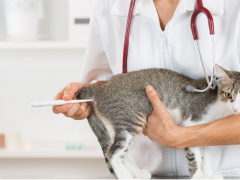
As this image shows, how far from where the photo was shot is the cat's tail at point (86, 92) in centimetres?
108

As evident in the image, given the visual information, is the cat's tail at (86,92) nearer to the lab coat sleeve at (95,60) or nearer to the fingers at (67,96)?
the fingers at (67,96)

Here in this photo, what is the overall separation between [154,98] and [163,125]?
7 cm

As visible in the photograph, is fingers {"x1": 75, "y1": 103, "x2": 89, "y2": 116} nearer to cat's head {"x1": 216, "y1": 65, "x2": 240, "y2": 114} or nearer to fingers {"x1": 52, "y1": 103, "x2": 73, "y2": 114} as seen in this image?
fingers {"x1": 52, "y1": 103, "x2": 73, "y2": 114}

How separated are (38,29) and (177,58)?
1.31 m

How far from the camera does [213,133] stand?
3.13 ft

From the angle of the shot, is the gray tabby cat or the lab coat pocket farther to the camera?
the lab coat pocket

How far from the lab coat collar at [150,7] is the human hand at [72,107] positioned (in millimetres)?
265

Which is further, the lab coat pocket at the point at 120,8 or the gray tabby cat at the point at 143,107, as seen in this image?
the lab coat pocket at the point at 120,8

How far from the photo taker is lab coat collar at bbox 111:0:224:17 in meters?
1.06

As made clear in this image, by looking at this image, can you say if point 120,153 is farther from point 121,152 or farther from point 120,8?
point 120,8

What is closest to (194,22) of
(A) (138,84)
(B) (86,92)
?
(A) (138,84)

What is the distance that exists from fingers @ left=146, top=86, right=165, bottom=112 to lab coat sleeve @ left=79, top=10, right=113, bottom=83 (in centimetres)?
32

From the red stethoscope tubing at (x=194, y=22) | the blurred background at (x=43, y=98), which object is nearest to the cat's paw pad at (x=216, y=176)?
the red stethoscope tubing at (x=194, y=22)

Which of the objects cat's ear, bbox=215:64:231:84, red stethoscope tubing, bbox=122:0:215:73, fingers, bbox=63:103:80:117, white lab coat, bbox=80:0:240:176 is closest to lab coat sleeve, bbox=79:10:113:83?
white lab coat, bbox=80:0:240:176
